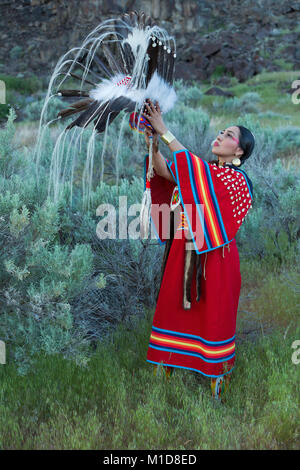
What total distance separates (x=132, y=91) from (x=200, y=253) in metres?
1.05

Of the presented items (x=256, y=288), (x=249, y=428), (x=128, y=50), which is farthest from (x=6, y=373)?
(x=256, y=288)

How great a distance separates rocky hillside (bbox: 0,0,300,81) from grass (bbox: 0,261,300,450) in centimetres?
2796

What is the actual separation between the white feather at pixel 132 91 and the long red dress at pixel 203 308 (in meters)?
0.45

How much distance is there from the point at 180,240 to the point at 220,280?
38 centimetres

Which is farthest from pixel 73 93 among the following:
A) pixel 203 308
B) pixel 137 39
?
pixel 203 308

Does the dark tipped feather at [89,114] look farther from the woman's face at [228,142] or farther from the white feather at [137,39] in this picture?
the woman's face at [228,142]

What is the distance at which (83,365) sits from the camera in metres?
3.48

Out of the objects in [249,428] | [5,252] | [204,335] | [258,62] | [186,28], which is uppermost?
[186,28]

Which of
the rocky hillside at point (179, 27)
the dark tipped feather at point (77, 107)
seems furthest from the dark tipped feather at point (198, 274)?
the rocky hillside at point (179, 27)

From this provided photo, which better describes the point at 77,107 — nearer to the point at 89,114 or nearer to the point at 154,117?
the point at 89,114

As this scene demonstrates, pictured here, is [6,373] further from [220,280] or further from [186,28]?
[186,28]

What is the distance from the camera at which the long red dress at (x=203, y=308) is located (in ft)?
10.4

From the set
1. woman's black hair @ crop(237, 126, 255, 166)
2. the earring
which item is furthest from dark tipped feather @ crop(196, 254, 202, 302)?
woman's black hair @ crop(237, 126, 255, 166)

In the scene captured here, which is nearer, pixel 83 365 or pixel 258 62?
pixel 83 365
